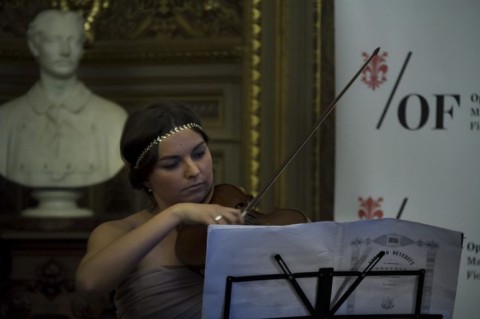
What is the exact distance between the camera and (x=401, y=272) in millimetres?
1587

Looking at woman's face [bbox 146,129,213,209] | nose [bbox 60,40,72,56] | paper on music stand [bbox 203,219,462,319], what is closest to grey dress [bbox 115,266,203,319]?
woman's face [bbox 146,129,213,209]

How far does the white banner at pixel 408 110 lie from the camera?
272 centimetres

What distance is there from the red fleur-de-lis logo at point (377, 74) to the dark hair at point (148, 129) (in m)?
0.99

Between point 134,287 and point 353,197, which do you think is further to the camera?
point 353,197

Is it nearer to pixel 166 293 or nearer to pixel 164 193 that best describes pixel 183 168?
pixel 164 193

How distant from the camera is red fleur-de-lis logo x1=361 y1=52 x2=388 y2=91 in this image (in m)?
A: 2.75

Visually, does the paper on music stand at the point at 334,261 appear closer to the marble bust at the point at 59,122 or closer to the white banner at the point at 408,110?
the white banner at the point at 408,110

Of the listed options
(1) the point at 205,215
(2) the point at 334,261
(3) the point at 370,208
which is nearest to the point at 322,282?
(2) the point at 334,261

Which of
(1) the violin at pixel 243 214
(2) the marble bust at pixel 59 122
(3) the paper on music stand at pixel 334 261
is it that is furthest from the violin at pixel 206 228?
(2) the marble bust at pixel 59 122

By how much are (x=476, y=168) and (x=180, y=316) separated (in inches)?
47.6

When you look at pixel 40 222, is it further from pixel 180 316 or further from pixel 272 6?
pixel 180 316

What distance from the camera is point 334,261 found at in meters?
1.55

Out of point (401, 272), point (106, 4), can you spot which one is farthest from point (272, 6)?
point (401, 272)

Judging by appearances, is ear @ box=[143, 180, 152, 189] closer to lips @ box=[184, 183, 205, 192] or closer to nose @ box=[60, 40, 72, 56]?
lips @ box=[184, 183, 205, 192]
